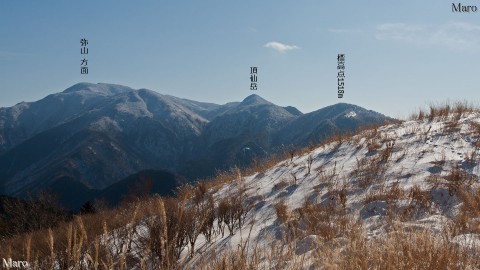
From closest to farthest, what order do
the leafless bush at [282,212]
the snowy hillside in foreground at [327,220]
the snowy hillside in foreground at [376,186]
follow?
the snowy hillside in foreground at [327,220] → the snowy hillside in foreground at [376,186] → the leafless bush at [282,212]

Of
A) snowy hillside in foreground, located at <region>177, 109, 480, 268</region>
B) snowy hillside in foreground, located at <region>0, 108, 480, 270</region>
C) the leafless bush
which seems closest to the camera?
snowy hillside in foreground, located at <region>0, 108, 480, 270</region>

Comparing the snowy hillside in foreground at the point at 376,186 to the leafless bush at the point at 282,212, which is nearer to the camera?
the snowy hillside in foreground at the point at 376,186

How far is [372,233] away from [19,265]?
4.58m

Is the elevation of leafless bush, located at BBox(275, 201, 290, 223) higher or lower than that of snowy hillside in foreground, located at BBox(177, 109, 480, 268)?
lower

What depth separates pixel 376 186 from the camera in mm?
6387

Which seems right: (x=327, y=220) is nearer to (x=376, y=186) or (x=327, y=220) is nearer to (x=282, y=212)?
(x=282, y=212)

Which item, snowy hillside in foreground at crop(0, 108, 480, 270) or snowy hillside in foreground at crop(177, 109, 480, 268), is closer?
snowy hillside in foreground at crop(0, 108, 480, 270)

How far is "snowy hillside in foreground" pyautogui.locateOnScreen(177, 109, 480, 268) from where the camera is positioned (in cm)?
437

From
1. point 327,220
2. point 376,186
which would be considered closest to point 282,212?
point 327,220

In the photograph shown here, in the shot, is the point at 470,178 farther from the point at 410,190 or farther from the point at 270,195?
the point at 270,195

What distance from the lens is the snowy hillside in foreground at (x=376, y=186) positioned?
Answer: 4367 mm

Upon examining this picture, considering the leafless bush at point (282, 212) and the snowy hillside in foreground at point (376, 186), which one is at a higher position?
the snowy hillside in foreground at point (376, 186)

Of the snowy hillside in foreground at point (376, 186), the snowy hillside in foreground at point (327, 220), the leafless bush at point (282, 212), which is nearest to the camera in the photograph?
the snowy hillside in foreground at point (327, 220)

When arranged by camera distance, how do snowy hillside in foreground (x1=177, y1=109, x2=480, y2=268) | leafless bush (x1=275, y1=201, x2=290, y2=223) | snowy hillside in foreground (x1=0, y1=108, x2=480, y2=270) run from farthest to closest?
leafless bush (x1=275, y1=201, x2=290, y2=223) → snowy hillside in foreground (x1=177, y1=109, x2=480, y2=268) → snowy hillside in foreground (x1=0, y1=108, x2=480, y2=270)
